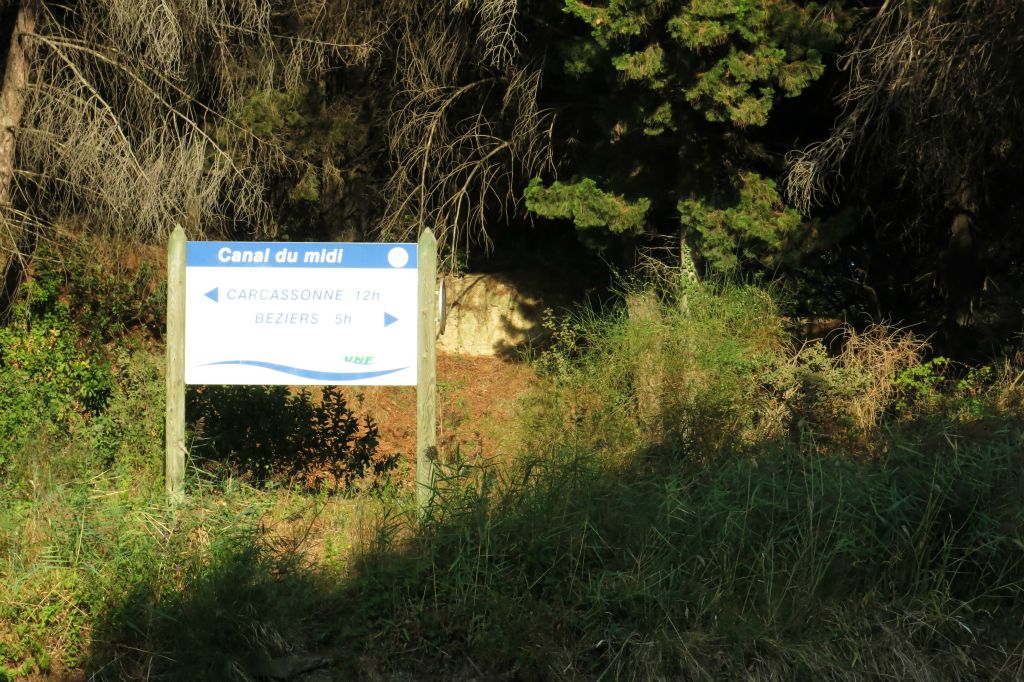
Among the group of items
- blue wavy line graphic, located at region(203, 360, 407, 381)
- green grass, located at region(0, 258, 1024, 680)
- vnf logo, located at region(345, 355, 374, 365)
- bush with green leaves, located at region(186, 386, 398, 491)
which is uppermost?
vnf logo, located at region(345, 355, 374, 365)

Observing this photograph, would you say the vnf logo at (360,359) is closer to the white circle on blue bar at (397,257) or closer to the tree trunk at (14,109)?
the white circle on blue bar at (397,257)

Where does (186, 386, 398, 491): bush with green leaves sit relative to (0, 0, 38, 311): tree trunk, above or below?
below

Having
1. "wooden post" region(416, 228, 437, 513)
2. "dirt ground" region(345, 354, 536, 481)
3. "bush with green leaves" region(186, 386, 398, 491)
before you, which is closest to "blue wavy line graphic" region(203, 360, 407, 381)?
"wooden post" region(416, 228, 437, 513)

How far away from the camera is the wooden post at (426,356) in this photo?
6465mm

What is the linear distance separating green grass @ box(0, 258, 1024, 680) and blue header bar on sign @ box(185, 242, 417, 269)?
4.52 feet

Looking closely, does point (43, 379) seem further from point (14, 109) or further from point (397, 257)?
point (14, 109)

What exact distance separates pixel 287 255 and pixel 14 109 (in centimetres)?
533

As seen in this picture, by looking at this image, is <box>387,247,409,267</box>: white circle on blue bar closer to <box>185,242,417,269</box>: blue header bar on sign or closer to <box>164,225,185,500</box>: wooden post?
<box>185,242,417,269</box>: blue header bar on sign

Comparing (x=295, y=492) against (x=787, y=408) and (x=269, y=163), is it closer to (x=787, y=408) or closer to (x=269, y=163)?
(x=787, y=408)

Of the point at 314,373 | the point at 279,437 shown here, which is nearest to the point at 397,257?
the point at 314,373

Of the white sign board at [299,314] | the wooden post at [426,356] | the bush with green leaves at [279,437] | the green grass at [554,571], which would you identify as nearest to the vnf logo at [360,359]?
the white sign board at [299,314]

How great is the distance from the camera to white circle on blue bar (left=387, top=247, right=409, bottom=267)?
663 centimetres

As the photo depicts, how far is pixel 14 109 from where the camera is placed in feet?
33.5

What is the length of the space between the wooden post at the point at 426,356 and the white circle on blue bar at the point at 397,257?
10 centimetres
